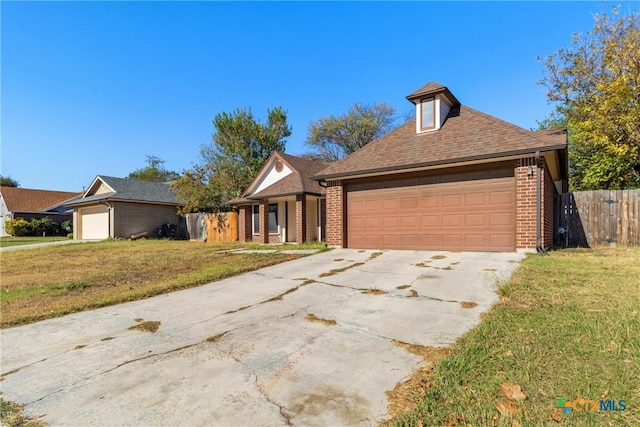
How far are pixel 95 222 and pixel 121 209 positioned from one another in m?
3.47

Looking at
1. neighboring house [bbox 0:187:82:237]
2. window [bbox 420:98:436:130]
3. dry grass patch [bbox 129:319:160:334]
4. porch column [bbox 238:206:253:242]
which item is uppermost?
window [bbox 420:98:436:130]

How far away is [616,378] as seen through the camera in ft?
7.38

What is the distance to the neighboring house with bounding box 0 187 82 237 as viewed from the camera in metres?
32.5

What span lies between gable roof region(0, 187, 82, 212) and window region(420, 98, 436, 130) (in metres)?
40.2

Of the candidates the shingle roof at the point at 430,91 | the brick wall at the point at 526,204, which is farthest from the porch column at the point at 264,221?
the brick wall at the point at 526,204

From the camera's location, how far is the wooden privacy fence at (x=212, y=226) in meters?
19.7

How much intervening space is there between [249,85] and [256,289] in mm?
15591

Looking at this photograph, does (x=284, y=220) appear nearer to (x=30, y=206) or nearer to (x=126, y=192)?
(x=126, y=192)

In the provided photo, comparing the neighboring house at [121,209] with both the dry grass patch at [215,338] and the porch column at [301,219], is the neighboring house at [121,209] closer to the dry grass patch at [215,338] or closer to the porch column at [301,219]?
the porch column at [301,219]

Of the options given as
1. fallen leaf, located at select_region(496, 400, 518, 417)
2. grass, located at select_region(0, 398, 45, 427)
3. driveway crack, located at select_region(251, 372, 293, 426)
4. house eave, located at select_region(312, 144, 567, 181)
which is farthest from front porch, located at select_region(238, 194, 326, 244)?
fallen leaf, located at select_region(496, 400, 518, 417)

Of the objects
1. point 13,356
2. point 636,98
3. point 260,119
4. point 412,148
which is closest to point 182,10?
point 412,148

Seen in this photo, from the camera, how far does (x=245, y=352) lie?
3.24 metres

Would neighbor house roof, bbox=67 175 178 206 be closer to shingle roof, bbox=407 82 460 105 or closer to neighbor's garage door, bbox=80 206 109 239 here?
neighbor's garage door, bbox=80 206 109 239

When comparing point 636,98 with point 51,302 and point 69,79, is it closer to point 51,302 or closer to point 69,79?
point 51,302
